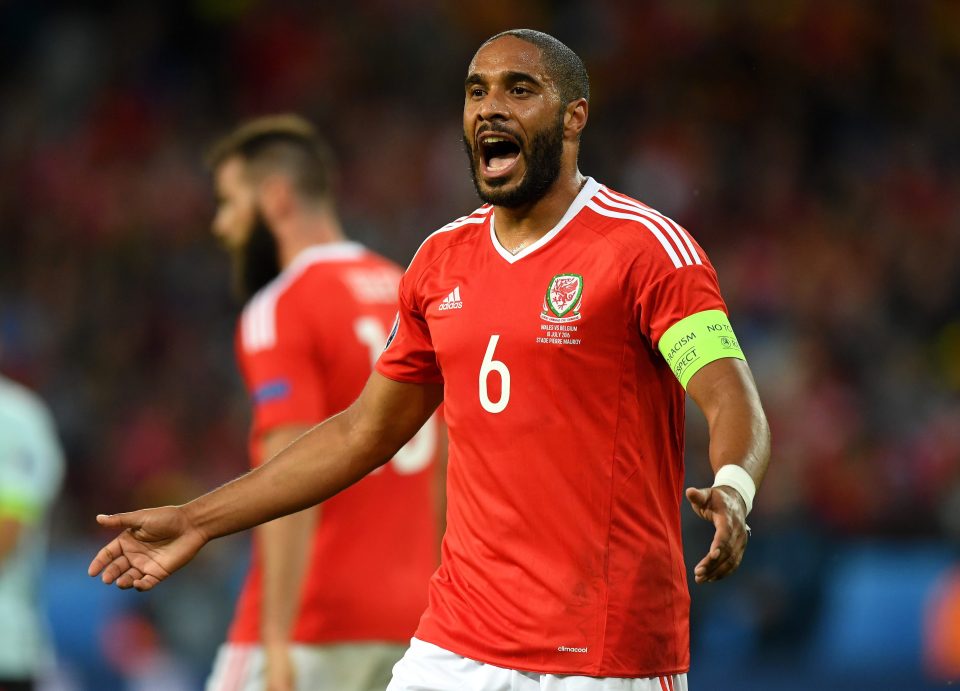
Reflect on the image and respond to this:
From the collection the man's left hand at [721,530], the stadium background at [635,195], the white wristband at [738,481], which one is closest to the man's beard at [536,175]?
the white wristband at [738,481]

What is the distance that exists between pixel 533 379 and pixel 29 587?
137 inches

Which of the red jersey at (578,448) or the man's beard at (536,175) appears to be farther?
the man's beard at (536,175)

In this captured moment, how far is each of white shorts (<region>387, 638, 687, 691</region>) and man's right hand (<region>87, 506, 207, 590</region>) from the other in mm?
639

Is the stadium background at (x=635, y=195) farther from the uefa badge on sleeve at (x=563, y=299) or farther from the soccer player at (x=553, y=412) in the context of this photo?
the uefa badge on sleeve at (x=563, y=299)

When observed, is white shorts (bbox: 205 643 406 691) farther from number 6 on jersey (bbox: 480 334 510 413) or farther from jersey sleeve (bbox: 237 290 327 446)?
number 6 on jersey (bbox: 480 334 510 413)

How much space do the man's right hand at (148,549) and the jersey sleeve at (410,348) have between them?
688 millimetres

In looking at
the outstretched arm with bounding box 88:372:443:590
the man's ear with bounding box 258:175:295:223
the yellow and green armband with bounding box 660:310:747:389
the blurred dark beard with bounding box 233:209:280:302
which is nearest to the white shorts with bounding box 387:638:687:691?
the outstretched arm with bounding box 88:372:443:590

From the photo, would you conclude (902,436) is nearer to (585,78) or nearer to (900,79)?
(900,79)

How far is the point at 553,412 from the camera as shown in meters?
3.61

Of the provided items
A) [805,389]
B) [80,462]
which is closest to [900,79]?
[805,389]

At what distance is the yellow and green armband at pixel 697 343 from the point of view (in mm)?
3377

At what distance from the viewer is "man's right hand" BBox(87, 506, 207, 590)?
3861 mm

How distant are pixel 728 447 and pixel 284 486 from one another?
4.39 ft

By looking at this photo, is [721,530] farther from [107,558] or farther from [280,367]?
[280,367]
